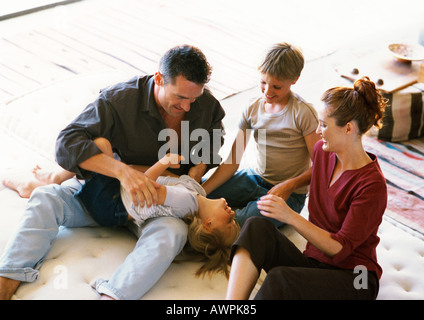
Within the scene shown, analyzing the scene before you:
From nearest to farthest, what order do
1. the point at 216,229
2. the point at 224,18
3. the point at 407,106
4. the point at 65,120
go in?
the point at 216,229 → the point at 65,120 → the point at 407,106 → the point at 224,18

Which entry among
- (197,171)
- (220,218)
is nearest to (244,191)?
(197,171)

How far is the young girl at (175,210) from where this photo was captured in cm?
223

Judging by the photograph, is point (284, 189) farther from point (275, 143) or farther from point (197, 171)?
point (197, 171)

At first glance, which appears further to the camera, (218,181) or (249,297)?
(218,181)

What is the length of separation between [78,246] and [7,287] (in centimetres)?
34

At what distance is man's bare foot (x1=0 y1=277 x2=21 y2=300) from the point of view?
6.48ft

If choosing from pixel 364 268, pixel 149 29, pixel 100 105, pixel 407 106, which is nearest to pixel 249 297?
pixel 364 268

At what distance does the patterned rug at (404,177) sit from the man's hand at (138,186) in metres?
1.37

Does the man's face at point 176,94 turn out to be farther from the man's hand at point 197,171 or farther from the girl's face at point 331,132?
the girl's face at point 331,132

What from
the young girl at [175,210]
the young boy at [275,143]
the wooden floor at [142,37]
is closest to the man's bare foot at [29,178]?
the young girl at [175,210]

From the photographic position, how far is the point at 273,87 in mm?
2383

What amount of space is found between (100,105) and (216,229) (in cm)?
72

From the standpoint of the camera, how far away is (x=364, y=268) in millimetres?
1993
